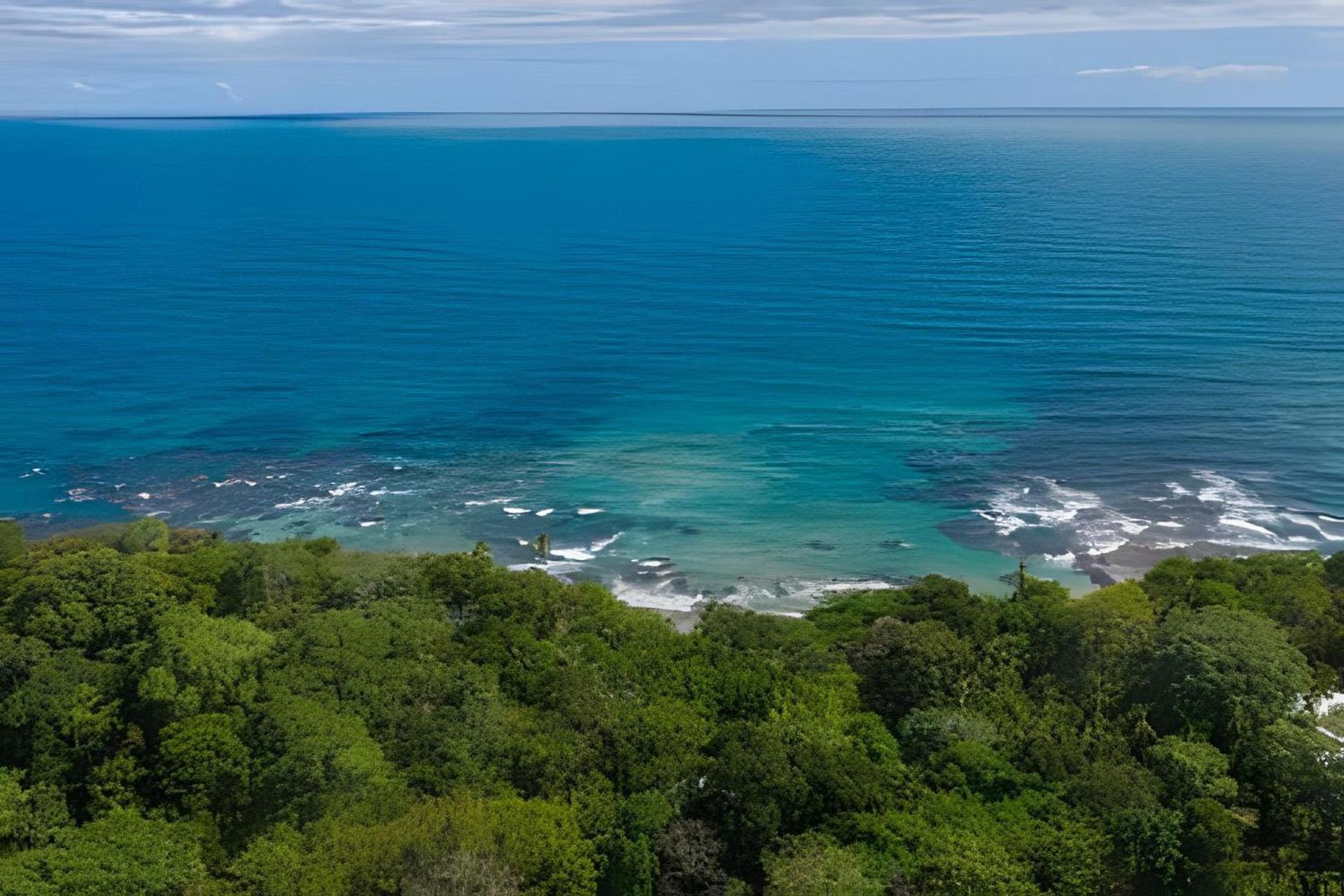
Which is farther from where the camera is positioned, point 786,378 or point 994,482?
point 786,378

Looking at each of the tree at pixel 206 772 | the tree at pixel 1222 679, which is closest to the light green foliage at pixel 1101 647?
the tree at pixel 1222 679

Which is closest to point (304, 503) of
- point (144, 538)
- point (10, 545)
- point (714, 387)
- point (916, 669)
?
point (144, 538)

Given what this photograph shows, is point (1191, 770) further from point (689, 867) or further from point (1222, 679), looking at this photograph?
point (689, 867)

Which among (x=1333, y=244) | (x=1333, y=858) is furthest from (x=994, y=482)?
(x=1333, y=244)

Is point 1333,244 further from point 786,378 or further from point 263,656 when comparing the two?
point 263,656

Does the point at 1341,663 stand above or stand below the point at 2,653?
below

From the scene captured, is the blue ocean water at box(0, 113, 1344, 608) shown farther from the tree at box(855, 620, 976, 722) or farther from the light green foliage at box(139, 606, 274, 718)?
the light green foliage at box(139, 606, 274, 718)

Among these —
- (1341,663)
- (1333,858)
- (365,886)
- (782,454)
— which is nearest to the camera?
(365,886)
